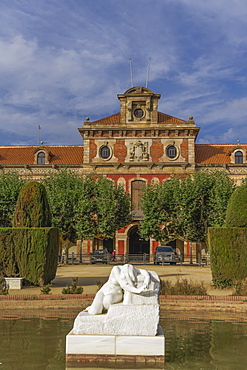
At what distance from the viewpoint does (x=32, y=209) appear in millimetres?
18219

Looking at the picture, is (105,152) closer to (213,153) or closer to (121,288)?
(213,153)

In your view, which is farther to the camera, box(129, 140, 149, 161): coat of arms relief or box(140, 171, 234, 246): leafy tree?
box(129, 140, 149, 161): coat of arms relief

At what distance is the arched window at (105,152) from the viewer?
44.9m

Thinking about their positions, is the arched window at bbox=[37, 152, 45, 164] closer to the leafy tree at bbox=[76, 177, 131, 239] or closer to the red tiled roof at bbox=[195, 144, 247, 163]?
the leafy tree at bbox=[76, 177, 131, 239]

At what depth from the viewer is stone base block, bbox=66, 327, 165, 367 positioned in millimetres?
6902

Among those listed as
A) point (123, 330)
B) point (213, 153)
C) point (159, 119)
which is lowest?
point (123, 330)

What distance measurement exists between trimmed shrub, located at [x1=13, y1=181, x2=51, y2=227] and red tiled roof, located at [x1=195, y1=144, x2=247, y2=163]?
30018 mm

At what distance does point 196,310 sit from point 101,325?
532 cm

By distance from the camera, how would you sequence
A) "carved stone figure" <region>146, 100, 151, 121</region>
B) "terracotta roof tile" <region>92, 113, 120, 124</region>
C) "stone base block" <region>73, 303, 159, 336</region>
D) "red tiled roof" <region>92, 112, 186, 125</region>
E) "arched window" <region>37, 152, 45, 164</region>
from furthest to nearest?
"arched window" <region>37, 152, 45, 164</region>
"terracotta roof tile" <region>92, 113, 120, 124</region>
"red tiled roof" <region>92, 112, 186, 125</region>
"carved stone figure" <region>146, 100, 151, 121</region>
"stone base block" <region>73, 303, 159, 336</region>

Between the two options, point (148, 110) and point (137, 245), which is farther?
point (137, 245)

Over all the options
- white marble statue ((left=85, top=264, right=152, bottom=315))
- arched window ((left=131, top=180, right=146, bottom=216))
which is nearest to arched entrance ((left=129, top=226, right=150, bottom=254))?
arched window ((left=131, top=180, right=146, bottom=216))

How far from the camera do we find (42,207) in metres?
18.4

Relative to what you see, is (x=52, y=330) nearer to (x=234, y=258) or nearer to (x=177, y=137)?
(x=234, y=258)

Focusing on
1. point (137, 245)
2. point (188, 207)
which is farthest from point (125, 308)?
point (137, 245)
